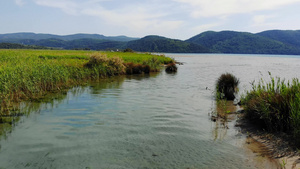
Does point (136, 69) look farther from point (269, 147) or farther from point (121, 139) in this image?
point (269, 147)

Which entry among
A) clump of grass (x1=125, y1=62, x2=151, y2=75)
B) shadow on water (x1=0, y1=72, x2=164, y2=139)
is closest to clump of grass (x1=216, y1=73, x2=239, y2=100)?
shadow on water (x1=0, y1=72, x2=164, y2=139)

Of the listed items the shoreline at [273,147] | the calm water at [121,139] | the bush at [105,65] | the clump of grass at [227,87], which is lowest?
the calm water at [121,139]

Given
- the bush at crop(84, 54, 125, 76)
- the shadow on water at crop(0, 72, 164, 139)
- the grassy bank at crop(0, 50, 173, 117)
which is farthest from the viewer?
the bush at crop(84, 54, 125, 76)

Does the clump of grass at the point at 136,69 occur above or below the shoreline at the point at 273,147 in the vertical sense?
above

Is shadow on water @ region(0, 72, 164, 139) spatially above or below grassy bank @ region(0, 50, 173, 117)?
below

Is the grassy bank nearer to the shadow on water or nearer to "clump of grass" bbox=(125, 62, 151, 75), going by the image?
the shadow on water

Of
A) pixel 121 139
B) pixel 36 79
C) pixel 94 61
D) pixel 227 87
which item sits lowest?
pixel 121 139

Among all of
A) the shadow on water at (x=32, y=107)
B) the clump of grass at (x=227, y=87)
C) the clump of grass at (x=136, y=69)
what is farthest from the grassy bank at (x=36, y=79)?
the clump of grass at (x=227, y=87)

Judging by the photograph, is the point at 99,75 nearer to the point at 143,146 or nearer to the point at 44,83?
the point at 44,83

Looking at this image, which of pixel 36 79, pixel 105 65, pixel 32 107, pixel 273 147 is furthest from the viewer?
pixel 105 65

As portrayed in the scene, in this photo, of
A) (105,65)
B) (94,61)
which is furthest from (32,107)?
(105,65)

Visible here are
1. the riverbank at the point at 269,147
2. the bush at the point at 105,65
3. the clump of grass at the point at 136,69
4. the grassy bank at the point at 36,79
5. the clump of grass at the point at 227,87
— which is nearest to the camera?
the riverbank at the point at 269,147

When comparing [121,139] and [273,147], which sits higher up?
[273,147]

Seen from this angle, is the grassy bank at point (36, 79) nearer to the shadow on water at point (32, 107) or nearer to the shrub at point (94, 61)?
the shrub at point (94, 61)
